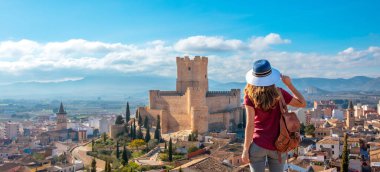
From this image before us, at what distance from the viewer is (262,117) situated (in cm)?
364

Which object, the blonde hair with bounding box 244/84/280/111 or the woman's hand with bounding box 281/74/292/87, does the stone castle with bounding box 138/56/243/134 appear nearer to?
the woman's hand with bounding box 281/74/292/87

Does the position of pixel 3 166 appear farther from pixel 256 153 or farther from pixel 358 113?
pixel 358 113

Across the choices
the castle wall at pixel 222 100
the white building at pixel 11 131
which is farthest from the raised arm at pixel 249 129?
the white building at pixel 11 131

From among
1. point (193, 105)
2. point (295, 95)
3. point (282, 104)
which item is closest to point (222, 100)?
point (193, 105)

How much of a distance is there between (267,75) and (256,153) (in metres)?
0.64

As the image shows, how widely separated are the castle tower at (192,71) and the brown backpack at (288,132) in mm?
30220

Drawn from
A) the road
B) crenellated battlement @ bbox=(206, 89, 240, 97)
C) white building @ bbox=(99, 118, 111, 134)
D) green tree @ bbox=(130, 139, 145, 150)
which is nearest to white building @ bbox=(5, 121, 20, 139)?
white building @ bbox=(99, 118, 111, 134)

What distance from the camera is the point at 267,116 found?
11.9 feet

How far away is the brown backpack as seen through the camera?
11.5 ft

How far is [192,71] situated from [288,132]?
3050 centimetres

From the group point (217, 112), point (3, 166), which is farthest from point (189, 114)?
point (3, 166)

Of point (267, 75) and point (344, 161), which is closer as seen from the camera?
point (267, 75)

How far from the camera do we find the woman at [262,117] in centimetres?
358

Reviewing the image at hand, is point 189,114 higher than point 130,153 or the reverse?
higher
